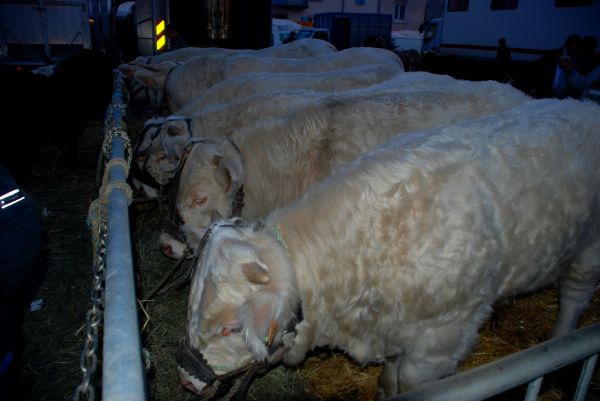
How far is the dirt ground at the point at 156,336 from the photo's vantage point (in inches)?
115

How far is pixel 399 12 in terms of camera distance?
45.9m

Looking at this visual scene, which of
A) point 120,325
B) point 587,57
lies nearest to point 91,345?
point 120,325

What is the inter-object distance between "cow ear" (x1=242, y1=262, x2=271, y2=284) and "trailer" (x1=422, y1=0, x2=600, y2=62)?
36.3ft

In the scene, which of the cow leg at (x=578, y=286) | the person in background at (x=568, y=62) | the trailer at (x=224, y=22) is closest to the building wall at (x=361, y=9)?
the trailer at (x=224, y=22)

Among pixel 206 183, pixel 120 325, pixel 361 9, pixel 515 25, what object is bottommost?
pixel 206 183

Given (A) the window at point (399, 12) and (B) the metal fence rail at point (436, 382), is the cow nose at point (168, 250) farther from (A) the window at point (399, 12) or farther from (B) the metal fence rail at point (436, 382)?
(A) the window at point (399, 12)

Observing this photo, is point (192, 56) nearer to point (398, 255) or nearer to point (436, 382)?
point (398, 255)

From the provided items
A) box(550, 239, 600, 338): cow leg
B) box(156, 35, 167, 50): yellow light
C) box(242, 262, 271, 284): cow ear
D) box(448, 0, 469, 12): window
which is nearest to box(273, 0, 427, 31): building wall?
box(448, 0, 469, 12): window

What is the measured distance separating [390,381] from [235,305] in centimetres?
115

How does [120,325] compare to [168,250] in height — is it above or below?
above

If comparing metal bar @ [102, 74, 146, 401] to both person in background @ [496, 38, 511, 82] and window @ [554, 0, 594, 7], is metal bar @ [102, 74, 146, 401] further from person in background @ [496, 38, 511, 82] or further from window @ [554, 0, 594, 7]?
person in background @ [496, 38, 511, 82]

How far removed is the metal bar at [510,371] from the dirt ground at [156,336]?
1471 mm

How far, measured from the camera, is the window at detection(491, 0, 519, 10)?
1209cm

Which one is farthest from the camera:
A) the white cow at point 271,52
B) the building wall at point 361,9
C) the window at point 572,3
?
the building wall at point 361,9
